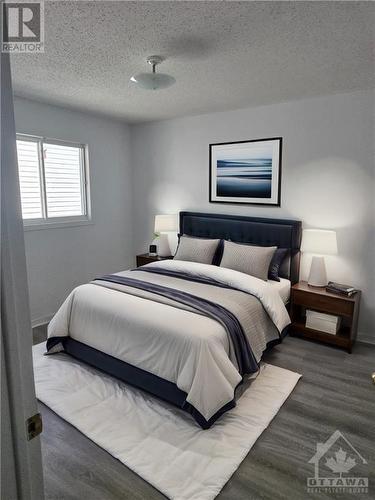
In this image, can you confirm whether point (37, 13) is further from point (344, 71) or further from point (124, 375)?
point (124, 375)

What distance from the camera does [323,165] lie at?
348 cm

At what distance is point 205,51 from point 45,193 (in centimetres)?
261

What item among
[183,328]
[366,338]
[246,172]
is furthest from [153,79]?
[366,338]

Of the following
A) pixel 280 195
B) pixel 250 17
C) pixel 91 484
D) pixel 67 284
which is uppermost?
pixel 250 17

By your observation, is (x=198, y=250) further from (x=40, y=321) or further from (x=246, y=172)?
(x=40, y=321)

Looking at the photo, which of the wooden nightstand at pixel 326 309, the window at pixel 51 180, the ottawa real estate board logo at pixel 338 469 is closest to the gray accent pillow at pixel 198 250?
the wooden nightstand at pixel 326 309

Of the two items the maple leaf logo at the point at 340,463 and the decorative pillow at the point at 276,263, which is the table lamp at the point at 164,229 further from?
the maple leaf logo at the point at 340,463

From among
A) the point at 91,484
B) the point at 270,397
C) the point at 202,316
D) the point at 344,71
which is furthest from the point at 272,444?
the point at 344,71

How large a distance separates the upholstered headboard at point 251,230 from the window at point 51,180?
1498mm

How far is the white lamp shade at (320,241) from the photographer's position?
10.7 ft

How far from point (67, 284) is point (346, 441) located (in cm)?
356

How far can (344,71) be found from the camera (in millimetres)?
2680

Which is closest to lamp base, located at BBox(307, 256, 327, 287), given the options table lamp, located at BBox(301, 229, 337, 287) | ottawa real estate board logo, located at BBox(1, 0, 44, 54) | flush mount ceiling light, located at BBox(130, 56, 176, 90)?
table lamp, located at BBox(301, 229, 337, 287)

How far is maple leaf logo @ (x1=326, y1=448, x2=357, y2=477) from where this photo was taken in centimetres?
186
